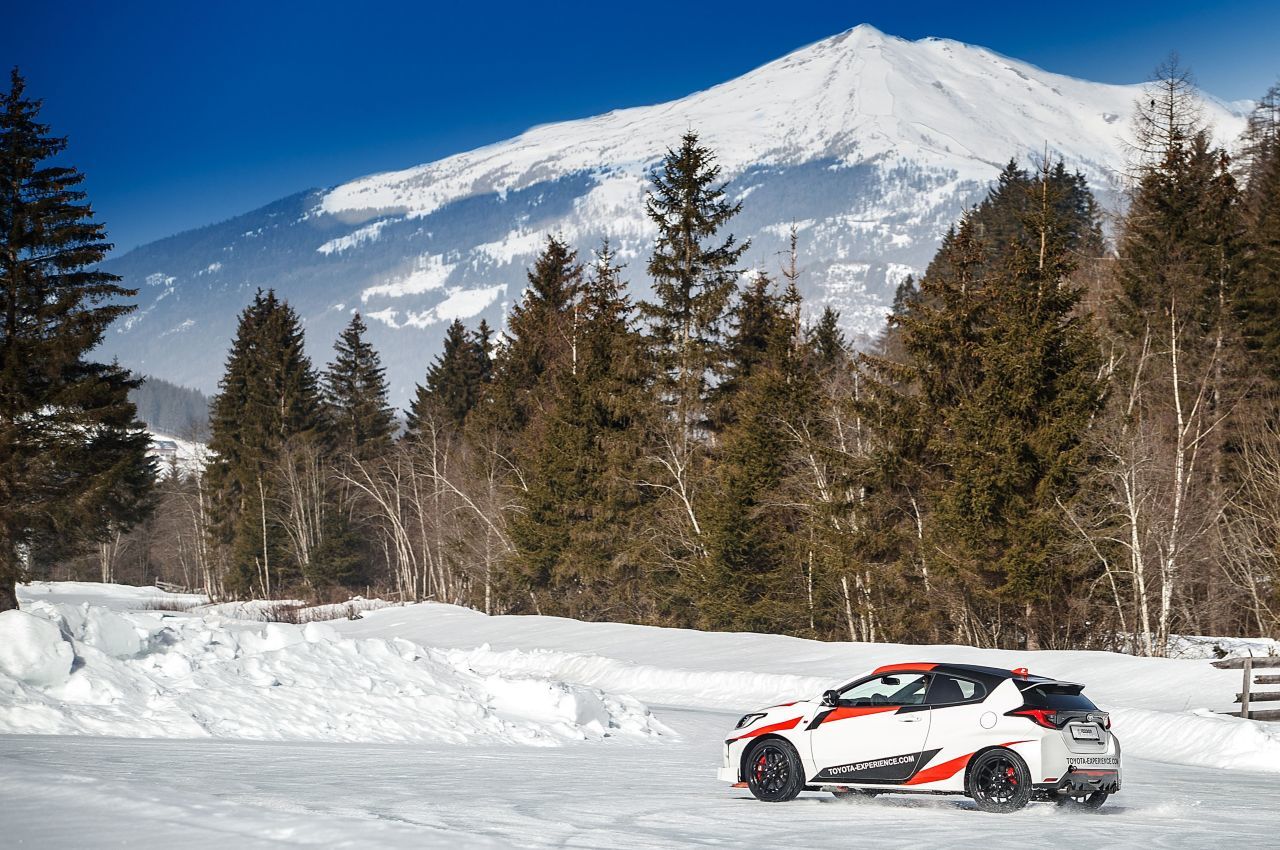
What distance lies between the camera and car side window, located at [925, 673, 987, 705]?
1138 centimetres

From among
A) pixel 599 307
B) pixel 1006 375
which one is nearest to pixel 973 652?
pixel 1006 375

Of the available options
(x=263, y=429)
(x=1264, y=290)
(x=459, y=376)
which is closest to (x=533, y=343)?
(x=459, y=376)

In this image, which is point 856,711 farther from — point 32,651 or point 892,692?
point 32,651

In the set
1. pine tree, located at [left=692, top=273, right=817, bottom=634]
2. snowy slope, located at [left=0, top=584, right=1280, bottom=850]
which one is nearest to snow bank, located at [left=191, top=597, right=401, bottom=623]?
pine tree, located at [left=692, top=273, right=817, bottom=634]

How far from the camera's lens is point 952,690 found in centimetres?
1152

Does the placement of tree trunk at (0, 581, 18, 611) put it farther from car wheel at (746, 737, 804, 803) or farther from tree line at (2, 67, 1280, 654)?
car wheel at (746, 737, 804, 803)

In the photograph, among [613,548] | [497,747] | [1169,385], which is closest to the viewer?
[497,747]

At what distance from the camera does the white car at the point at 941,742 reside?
1096cm

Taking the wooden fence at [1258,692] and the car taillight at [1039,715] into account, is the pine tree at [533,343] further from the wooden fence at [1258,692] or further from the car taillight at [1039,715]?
the car taillight at [1039,715]

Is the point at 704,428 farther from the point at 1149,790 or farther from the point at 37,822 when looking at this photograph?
the point at 37,822

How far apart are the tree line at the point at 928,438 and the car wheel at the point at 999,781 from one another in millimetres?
19351

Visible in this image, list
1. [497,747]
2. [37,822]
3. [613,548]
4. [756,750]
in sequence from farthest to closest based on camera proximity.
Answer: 1. [613,548]
2. [497,747]
3. [756,750]
4. [37,822]

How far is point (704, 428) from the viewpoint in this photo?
4547 cm

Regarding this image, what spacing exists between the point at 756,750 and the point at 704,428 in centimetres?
3342
